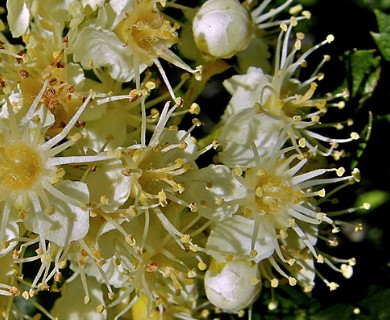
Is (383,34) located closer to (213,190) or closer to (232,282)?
(213,190)

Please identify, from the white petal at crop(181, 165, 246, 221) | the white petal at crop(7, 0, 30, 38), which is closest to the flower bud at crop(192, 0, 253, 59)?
the white petal at crop(181, 165, 246, 221)

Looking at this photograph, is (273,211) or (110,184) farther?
(273,211)

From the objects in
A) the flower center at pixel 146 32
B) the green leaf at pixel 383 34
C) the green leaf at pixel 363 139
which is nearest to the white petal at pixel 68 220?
the flower center at pixel 146 32

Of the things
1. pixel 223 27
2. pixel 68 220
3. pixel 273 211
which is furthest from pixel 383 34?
pixel 68 220

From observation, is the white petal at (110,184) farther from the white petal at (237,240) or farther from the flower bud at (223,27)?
the flower bud at (223,27)

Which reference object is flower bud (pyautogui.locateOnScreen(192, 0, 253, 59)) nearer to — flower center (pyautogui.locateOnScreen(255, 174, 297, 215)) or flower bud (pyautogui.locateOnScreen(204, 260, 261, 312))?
flower center (pyautogui.locateOnScreen(255, 174, 297, 215))

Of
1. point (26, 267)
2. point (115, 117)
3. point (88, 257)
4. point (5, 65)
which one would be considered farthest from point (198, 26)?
point (26, 267)
